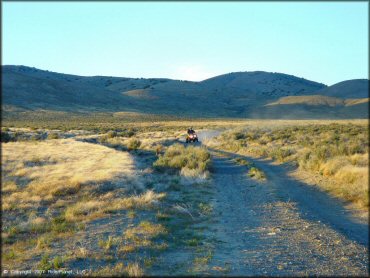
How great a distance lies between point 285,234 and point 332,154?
6408mm

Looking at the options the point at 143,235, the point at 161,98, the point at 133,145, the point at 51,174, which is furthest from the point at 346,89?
the point at 143,235

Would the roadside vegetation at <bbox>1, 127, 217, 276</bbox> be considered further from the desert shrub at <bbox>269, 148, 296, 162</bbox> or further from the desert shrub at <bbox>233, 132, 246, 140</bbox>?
the desert shrub at <bbox>233, 132, 246, 140</bbox>

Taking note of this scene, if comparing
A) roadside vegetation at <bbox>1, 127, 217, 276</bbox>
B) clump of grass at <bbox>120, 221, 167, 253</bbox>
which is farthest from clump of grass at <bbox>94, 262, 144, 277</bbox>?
clump of grass at <bbox>120, 221, 167, 253</bbox>

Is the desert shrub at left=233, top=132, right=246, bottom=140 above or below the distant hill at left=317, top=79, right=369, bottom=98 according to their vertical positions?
below

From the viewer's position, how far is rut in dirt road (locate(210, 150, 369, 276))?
7801mm

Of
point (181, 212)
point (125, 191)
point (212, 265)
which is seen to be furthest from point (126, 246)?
point (125, 191)

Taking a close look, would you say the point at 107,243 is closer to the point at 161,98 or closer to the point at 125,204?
the point at 125,204

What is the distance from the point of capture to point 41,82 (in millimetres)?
140875

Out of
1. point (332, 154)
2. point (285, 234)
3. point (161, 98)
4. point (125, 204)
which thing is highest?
point (161, 98)

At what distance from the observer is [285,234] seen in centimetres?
1011

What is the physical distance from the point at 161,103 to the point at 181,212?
141755 mm

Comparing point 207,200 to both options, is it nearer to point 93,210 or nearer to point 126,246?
point 93,210

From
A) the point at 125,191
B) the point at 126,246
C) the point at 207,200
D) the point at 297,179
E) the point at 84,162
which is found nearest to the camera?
the point at 126,246

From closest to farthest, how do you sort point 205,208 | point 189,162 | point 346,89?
point 205,208
point 189,162
point 346,89
